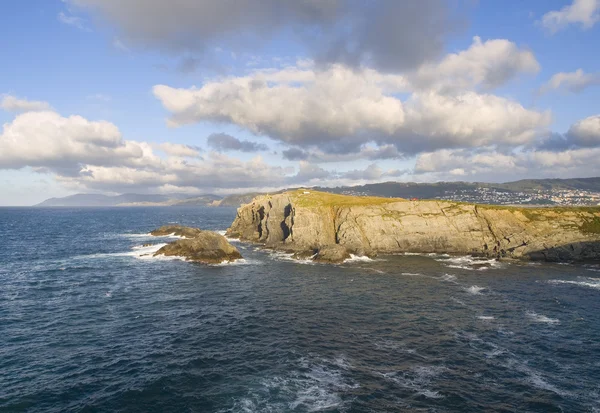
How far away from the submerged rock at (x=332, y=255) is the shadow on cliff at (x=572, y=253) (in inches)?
1755

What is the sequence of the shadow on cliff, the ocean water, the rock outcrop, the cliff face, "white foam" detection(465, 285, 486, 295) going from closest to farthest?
the ocean water → "white foam" detection(465, 285, 486, 295) → the shadow on cliff → the rock outcrop → the cliff face

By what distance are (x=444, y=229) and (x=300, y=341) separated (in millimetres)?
65540

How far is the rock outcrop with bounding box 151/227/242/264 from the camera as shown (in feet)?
262

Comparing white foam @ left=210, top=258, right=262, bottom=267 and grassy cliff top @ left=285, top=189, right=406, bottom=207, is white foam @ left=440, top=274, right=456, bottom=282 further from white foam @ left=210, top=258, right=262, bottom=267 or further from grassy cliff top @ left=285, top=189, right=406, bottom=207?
white foam @ left=210, top=258, right=262, bottom=267

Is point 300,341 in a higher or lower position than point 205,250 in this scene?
lower

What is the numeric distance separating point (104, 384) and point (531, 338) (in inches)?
1710

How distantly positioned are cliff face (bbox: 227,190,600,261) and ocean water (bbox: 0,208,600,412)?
541 inches

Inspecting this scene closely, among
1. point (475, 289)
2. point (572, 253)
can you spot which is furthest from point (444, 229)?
point (475, 289)

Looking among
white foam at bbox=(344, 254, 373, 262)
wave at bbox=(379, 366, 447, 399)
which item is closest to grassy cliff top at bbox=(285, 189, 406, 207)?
white foam at bbox=(344, 254, 373, 262)

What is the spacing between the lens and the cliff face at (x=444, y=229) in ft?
262

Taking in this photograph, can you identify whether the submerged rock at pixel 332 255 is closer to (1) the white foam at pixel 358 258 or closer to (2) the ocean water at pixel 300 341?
(1) the white foam at pixel 358 258

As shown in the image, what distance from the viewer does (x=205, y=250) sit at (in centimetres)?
8256

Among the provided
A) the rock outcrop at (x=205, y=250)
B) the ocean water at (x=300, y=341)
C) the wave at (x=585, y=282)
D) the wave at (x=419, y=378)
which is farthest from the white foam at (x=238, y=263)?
the wave at (x=585, y=282)

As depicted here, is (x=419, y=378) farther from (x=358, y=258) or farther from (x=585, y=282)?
(x=358, y=258)
